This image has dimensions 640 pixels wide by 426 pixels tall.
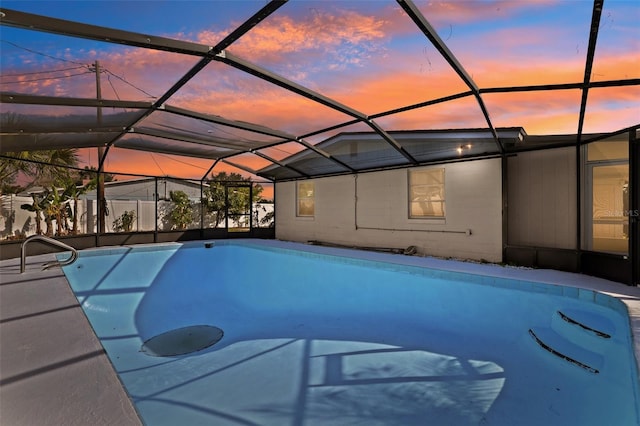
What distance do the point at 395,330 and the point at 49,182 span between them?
1252cm

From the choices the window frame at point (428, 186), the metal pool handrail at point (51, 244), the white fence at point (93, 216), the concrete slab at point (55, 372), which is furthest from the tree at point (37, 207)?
the window frame at point (428, 186)

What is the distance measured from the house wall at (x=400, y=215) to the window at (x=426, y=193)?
7.7 inches

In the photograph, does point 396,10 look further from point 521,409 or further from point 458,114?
point 521,409

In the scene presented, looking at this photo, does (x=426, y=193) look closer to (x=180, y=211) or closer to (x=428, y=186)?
(x=428, y=186)

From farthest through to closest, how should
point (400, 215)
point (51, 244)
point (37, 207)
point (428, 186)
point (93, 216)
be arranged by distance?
point (93, 216), point (37, 207), point (400, 215), point (428, 186), point (51, 244)

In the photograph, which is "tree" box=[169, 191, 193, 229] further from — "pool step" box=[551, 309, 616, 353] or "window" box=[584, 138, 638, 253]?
"window" box=[584, 138, 638, 253]

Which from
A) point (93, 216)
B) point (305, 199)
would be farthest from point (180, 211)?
point (305, 199)

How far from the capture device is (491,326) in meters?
4.63

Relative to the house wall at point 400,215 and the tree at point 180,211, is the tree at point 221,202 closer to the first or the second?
the tree at point 180,211

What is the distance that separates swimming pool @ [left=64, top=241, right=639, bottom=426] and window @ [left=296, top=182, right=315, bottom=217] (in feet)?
12.5

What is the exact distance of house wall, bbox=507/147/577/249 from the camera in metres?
6.00

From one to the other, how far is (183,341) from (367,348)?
301cm

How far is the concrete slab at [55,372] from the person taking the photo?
50.4 inches

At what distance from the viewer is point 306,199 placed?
11.3 meters
